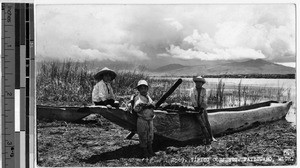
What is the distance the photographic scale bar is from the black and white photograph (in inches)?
5.5

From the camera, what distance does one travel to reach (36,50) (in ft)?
15.9

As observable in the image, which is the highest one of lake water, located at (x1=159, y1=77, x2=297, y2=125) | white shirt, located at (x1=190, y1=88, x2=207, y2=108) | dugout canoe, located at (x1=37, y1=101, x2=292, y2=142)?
lake water, located at (x1=159, y1=77, x2=297, y2=125)

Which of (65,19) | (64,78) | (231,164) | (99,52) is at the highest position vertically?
(65,19)

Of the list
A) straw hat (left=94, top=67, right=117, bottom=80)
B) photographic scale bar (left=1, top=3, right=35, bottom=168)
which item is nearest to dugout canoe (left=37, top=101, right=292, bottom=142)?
photographic scale bar (left=1, top=3, right=35, bottom=168)

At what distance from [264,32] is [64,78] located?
7.98 ft

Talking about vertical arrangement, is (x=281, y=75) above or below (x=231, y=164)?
above

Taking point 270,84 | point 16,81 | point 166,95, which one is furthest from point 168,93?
point 16,81

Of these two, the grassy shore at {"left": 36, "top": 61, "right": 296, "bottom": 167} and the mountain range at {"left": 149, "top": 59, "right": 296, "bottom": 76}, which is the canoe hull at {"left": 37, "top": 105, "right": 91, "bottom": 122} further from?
the mountain range at {"left": 149, "top": 59, "right": 296, "bottom": 76}

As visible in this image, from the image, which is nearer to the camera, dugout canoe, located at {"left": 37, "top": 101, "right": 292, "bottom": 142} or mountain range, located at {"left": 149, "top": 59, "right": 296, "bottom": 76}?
dugout canoe, located at {"left": 37, "top": 101, "right": 292, "bottom": 142}

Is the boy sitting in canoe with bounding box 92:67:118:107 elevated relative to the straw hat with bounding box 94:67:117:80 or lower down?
lower down

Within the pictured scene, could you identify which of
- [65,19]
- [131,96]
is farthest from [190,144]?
[65,19]

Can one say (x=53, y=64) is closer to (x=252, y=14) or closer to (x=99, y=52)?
(x=99, y=52)

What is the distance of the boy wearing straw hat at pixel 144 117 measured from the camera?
4738mm

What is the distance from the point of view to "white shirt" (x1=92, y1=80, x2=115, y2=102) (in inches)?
190
